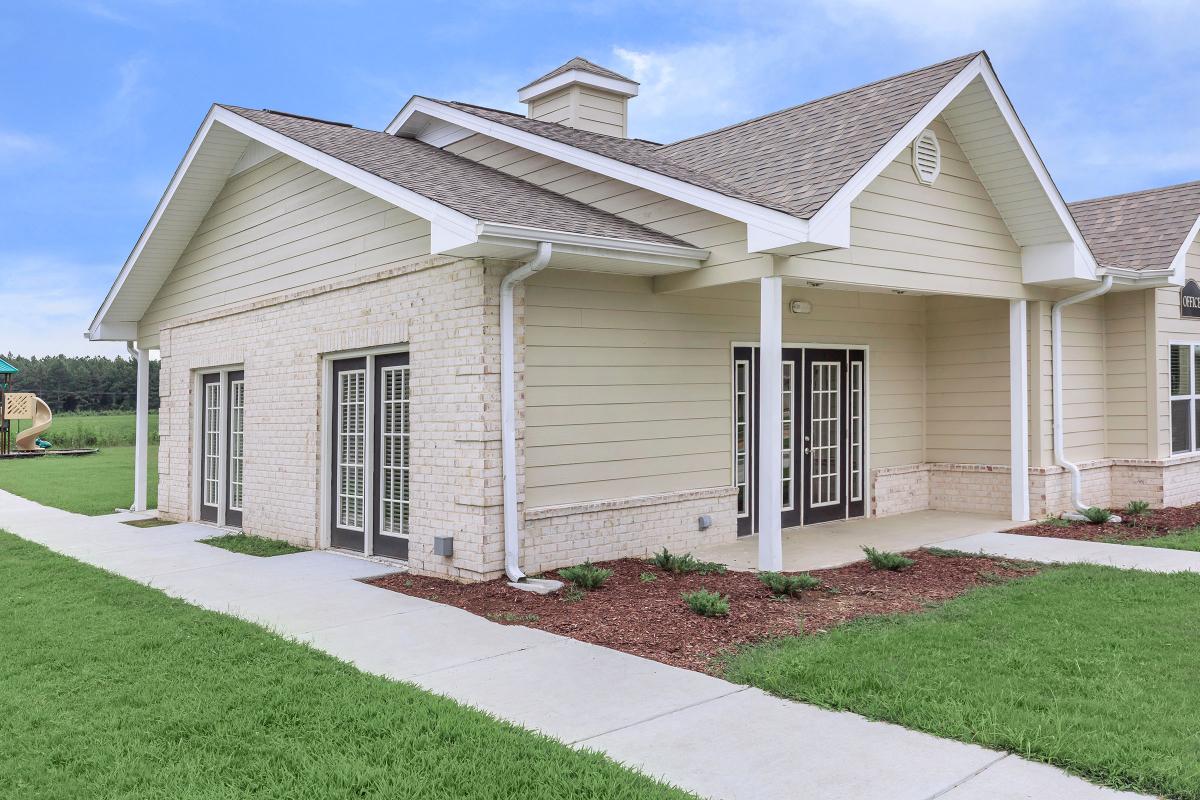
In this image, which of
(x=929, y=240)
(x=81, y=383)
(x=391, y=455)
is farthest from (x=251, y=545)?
(x=81, y=383)

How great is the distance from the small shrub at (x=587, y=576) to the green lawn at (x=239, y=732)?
2.34 metres

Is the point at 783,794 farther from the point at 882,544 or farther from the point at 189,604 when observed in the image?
the point at 882,544

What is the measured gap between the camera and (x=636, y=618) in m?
6.17

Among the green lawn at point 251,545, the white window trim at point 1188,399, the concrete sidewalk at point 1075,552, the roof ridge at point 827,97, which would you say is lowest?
the green lawn at point 251,545

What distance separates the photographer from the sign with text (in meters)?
11.9

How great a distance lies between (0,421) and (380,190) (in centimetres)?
2838

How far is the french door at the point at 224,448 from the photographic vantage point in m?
11.5

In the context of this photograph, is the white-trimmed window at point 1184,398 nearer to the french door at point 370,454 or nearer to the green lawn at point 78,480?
the french door at point 370,454

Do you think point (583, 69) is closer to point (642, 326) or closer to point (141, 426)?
point (642, 326)

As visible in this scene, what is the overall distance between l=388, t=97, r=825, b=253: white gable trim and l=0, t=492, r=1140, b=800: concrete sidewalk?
138 inches

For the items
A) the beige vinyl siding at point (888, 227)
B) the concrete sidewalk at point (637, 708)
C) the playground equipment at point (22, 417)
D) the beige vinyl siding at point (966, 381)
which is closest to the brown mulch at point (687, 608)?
the concrete sidewalk at point (637, 708)

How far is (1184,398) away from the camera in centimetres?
1216

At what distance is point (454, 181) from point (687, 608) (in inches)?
181

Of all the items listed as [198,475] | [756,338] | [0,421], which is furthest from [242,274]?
[0,421]
